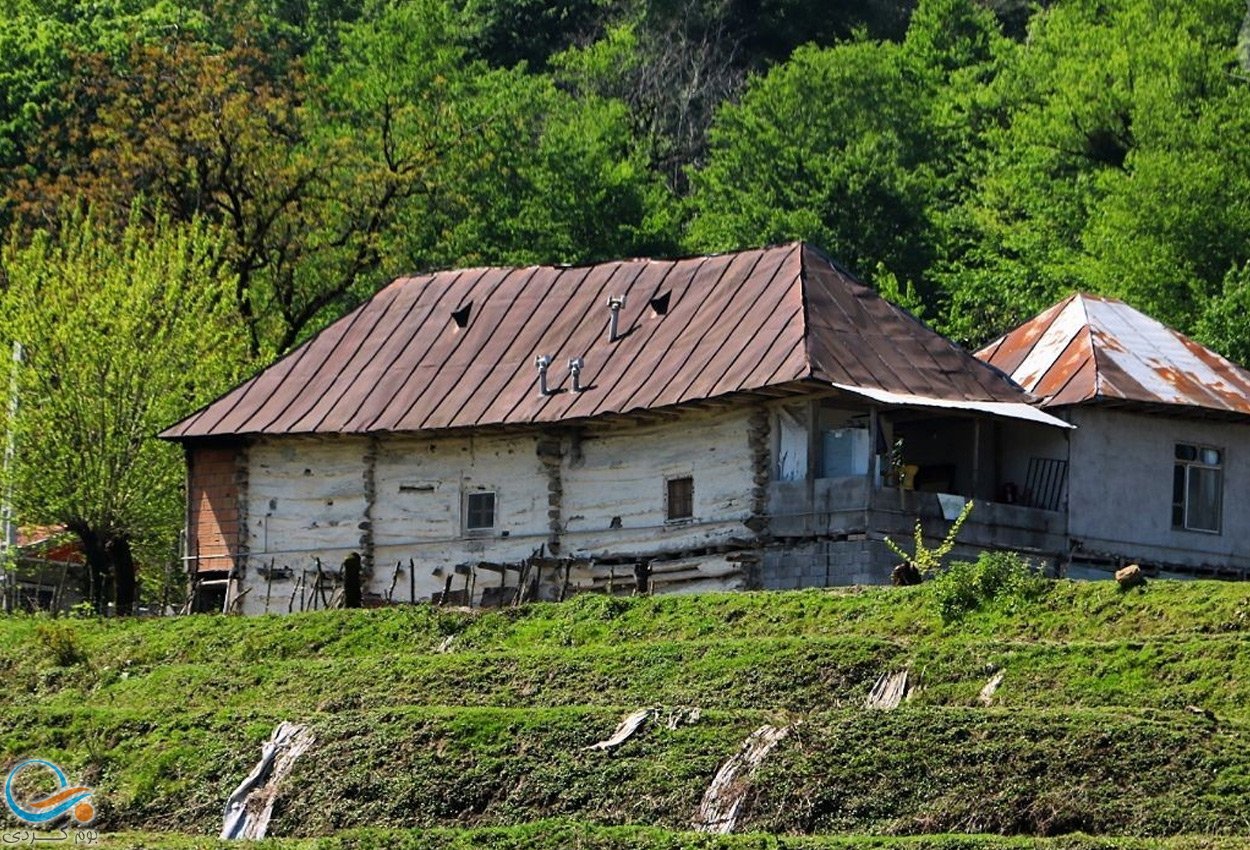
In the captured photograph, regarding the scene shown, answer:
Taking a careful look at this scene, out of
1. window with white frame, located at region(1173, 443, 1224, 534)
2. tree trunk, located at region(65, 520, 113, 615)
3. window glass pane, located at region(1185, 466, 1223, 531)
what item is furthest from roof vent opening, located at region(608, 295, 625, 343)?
tree trunk, located at region(65, 520, 113, 615)

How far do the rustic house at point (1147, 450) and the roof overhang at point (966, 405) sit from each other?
86 cm

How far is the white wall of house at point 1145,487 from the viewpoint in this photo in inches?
1666

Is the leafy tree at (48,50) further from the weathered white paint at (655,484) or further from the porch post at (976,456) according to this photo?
the porch post at (976,456)

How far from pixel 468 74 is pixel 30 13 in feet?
38.7

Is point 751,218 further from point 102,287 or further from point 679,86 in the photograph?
point 102,287

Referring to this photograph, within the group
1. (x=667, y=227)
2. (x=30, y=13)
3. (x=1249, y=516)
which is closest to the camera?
(x=1249, y=516)

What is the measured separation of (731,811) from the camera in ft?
86.6

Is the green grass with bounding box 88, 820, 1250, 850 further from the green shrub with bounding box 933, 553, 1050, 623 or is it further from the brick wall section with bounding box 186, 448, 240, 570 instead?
the brick wall section with bounding box 186, 448, 240, 570

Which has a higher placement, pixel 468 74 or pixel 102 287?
pixel 468 74

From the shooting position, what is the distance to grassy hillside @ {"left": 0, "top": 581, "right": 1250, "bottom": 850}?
25297 mm

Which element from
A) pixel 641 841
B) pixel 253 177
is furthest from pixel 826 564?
pixel 253 177

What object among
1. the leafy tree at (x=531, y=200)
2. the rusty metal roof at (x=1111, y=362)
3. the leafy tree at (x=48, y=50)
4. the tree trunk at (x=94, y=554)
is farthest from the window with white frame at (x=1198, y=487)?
the leafy tree at (x=48, y=50)

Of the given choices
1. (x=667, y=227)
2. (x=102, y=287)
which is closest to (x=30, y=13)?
(x=667, y=227)

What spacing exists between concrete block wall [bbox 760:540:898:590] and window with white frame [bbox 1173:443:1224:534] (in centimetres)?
609
